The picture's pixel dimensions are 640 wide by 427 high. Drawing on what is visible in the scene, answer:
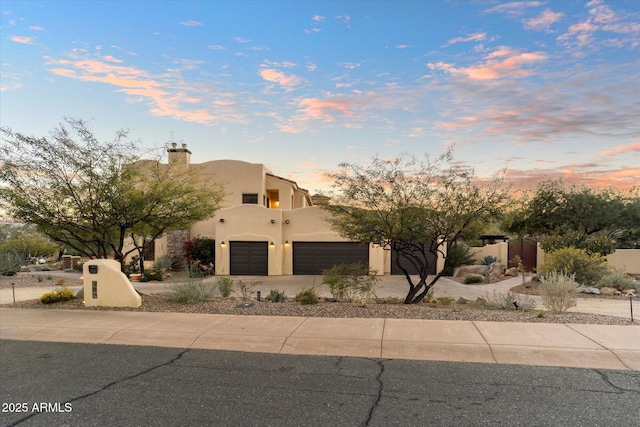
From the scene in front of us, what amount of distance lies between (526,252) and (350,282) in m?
20.4

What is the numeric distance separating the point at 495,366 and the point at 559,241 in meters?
20.2

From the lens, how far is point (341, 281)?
12.6 meters

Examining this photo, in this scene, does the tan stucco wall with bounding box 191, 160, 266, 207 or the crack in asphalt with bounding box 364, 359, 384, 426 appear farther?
the tan stucco wall with bounding box 191, 160, 266, 207

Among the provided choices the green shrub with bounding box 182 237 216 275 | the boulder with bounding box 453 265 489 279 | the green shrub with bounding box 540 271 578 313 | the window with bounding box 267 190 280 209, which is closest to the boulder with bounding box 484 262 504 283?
the boulder with bounding box 453 265 489 279

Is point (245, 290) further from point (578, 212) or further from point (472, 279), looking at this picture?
point (578, 212)

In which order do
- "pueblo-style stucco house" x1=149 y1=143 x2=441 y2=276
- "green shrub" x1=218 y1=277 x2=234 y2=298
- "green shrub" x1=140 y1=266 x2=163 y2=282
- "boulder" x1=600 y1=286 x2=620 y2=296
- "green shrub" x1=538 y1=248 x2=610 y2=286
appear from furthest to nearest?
1. "pueblo-style stucco house" x1=149 y1=143 x2=441 y2=276
2. "green shrub" x1=140 y1=266 x2=163 y2=282
3. "green shrub" x1=538 y1=248 x2=610 y2=286
4. "boulder" x1=600 y1=286 x2=620 y2=296
5. "green shrub" x1=218 y1=277 x2=234 y2=298

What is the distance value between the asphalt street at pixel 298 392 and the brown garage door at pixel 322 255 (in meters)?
19.7

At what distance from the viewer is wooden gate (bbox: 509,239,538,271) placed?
1113 inches

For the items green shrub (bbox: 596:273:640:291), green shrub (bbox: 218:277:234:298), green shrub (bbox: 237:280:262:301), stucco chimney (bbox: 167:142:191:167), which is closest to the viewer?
green shrub (bbox: 237:280:262:301)

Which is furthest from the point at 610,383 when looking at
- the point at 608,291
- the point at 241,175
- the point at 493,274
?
the point at 241,175

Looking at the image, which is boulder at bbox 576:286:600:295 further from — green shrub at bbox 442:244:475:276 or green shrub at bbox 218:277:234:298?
green shrub at bbox 218:277:234:298

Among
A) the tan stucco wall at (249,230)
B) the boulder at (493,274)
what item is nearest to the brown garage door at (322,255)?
the tan stucco wall at (249,230)

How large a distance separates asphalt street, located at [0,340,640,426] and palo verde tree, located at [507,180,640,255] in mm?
22149

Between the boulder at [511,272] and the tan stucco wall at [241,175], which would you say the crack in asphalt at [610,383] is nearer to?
the boulder at [511,272]
